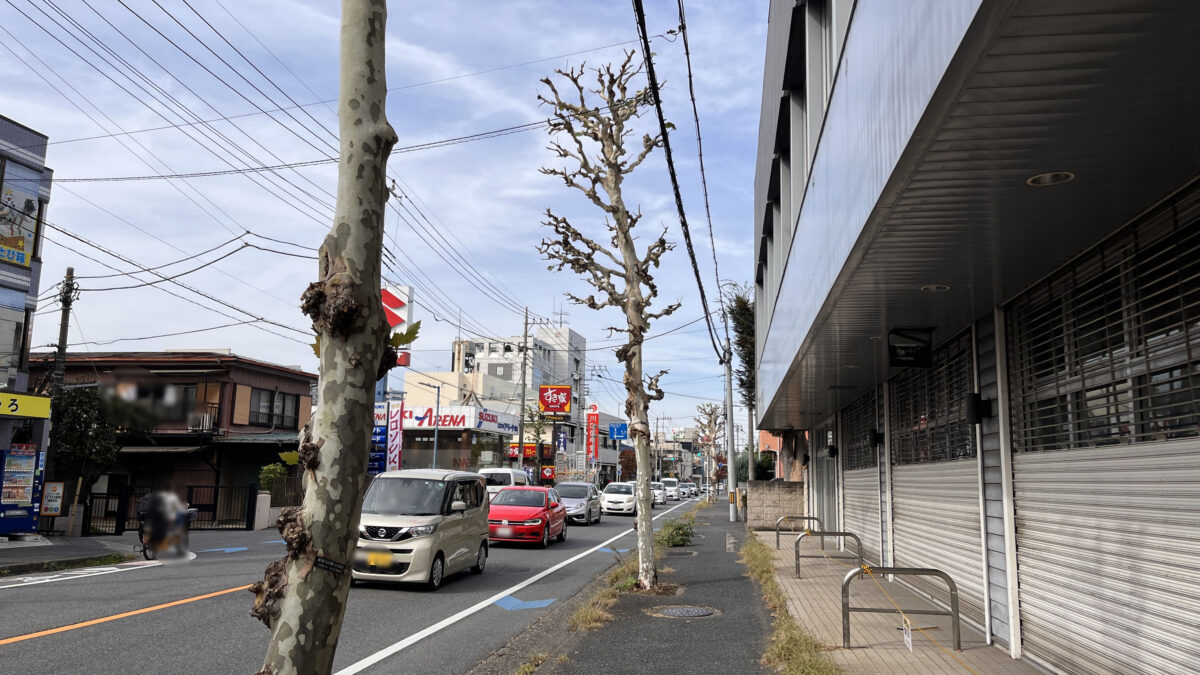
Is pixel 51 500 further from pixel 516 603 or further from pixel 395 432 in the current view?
pixel 516 603

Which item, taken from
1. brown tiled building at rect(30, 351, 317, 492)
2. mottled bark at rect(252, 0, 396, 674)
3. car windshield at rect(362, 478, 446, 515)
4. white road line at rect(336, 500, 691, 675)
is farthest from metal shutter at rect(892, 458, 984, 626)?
mottled bark at rect(252, 0, 396, 674)

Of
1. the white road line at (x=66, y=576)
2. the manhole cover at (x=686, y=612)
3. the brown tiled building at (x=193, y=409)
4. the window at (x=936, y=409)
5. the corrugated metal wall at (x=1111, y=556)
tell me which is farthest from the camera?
the white road line at (x=66, y=576)

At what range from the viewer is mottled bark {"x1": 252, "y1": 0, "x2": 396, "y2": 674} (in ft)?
9.11

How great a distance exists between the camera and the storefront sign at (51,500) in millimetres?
20859

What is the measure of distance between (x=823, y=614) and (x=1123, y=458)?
5.10m

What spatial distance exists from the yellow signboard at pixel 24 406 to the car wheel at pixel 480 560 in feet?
45.3

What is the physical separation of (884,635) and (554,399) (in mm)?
49629

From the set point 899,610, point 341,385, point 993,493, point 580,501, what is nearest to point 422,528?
point 899,610

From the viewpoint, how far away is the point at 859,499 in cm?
1767

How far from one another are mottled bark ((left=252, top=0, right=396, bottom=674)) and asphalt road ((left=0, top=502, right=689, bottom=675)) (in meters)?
4.87

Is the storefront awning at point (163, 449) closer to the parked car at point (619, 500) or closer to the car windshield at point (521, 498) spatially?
the car windshield at point (521, 498)

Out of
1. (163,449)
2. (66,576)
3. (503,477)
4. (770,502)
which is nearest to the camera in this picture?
(163,449)

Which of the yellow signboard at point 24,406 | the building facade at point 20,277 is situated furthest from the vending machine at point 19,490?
the yellow signboard at point 24,406

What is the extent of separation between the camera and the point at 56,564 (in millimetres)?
14297
